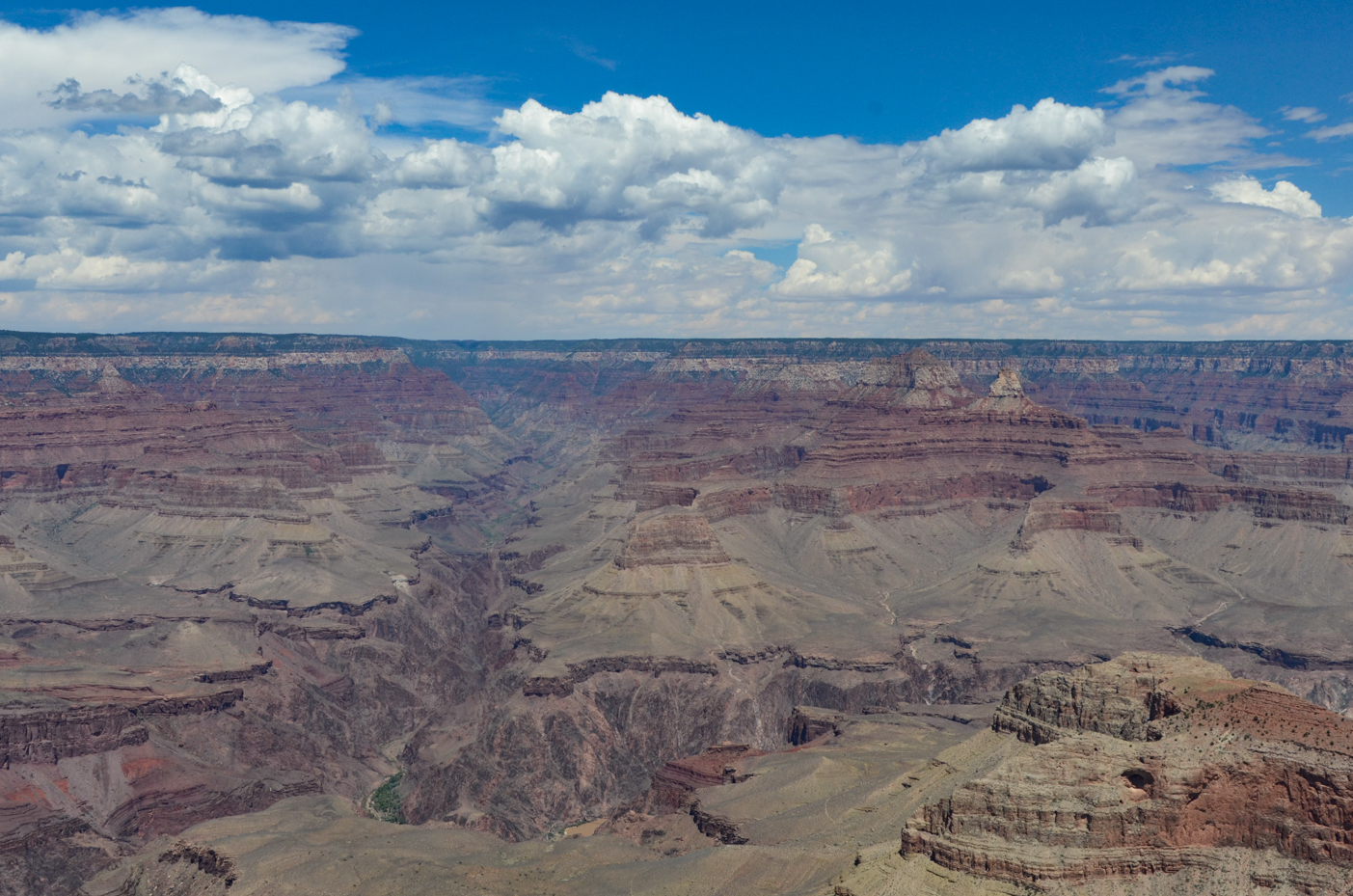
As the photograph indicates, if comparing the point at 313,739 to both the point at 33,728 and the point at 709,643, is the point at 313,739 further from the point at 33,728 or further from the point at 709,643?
the point at 709,643

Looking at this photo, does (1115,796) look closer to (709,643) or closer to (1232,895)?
(1232,895)

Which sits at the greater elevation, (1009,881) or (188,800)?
(1009,881)

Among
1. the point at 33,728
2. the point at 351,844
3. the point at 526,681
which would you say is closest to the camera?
the point at 351,844

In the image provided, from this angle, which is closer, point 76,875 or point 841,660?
point 76,875

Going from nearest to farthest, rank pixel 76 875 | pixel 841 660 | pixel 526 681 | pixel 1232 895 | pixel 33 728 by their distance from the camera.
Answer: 1. pixel 1232 895
2. pixel 76 875
3. pixel 33 728
4. pixel 526 681
5. pixel 841 660

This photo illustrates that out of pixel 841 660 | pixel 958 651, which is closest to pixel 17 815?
pixel 841 660

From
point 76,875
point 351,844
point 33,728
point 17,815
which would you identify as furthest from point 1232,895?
point 33,728

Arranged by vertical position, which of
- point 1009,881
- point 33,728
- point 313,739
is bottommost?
point 313,739
